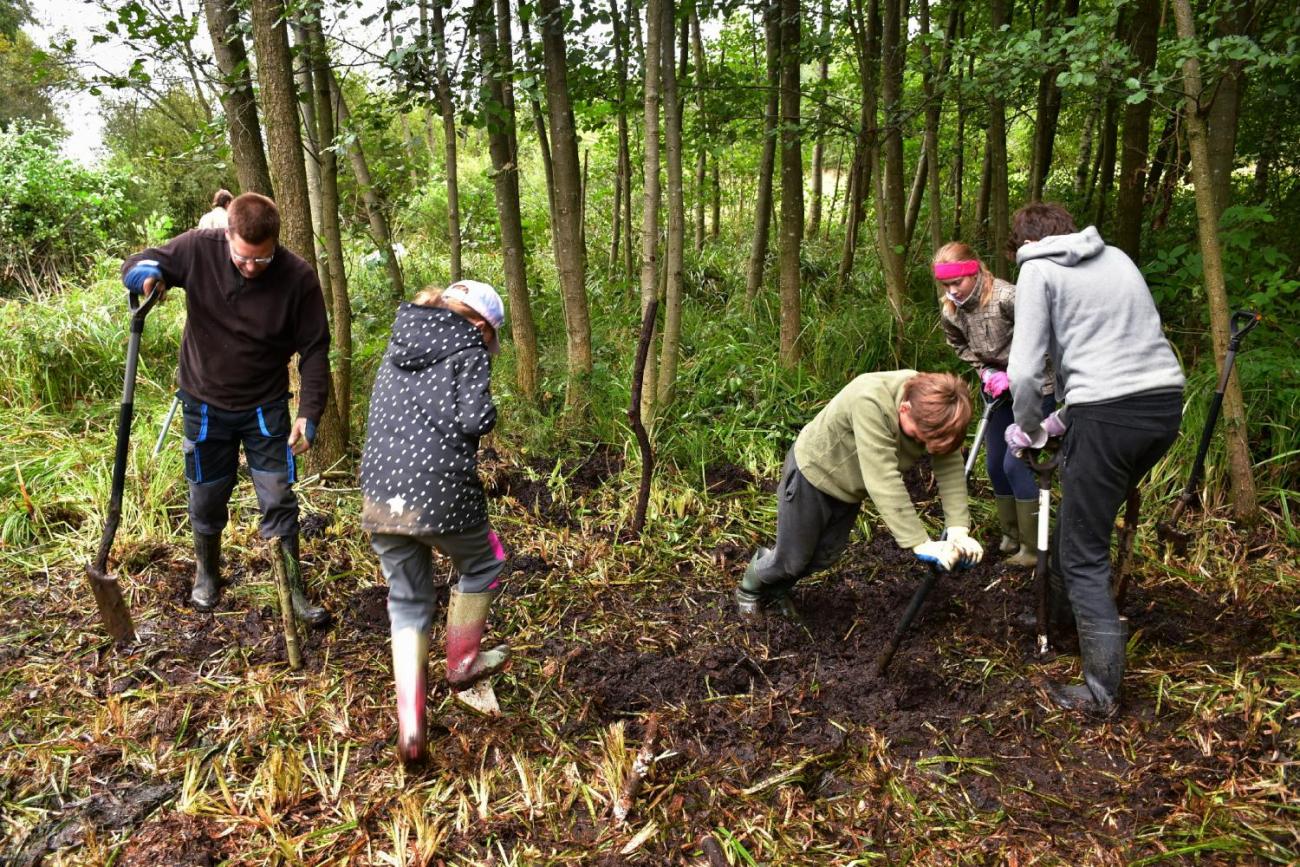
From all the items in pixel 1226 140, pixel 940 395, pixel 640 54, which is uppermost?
pixel 640 54

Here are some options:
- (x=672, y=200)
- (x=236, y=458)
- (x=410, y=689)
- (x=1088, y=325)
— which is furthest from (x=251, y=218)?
(x=1088, y=325)

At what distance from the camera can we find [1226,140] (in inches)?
173

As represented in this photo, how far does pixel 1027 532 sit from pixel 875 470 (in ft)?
5.03

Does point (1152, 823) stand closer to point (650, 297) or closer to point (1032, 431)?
point (1032, 431)

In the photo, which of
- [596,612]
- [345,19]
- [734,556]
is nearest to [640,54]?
[345,19]

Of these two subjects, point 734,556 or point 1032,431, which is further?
point 734,556

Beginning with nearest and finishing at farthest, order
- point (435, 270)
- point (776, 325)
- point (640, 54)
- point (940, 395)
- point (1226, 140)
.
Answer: point (940, 395), point (1226, 140), point (640, 54), point (776, 325), point (435, 270)

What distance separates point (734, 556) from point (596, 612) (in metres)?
0.87

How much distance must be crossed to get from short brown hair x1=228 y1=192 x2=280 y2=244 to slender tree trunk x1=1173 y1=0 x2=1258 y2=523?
154 inches

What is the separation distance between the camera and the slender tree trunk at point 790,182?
489 centimetres

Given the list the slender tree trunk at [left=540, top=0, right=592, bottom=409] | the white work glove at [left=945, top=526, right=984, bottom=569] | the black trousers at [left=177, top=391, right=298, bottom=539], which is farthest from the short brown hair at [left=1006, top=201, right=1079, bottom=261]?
Result: the black trousers at [left=177, top=391, right=298, bottom=539]

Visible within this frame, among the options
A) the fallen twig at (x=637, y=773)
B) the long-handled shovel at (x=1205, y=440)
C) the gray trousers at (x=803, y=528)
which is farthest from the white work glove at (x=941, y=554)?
the long-handled shovel at (x=1205, y=440)

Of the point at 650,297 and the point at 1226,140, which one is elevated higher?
the point at 1226,140

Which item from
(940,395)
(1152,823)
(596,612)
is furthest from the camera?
(596,612)
